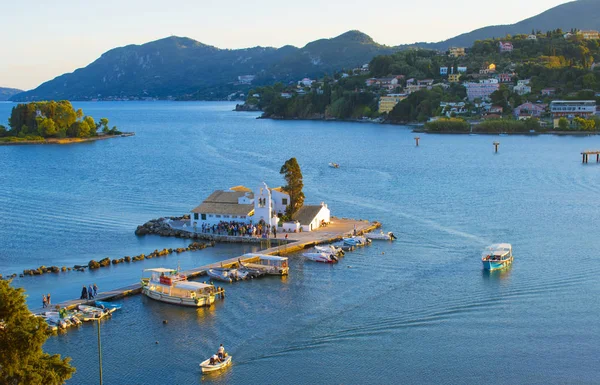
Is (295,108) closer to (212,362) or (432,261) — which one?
(432,261)

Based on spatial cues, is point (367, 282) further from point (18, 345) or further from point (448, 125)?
point (448, 125)

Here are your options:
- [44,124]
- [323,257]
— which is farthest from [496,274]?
[44,124]

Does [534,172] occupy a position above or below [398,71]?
below

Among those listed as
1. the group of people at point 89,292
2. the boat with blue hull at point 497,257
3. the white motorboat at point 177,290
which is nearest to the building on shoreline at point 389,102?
the boat with blue hull at point 497,257

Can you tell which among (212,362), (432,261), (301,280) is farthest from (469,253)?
(212,362)

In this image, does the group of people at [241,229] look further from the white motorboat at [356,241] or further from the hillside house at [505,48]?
the hillside house at [505,48]

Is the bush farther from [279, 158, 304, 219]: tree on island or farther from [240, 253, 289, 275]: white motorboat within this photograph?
[240, 253, 289, 275]: white motorboat
